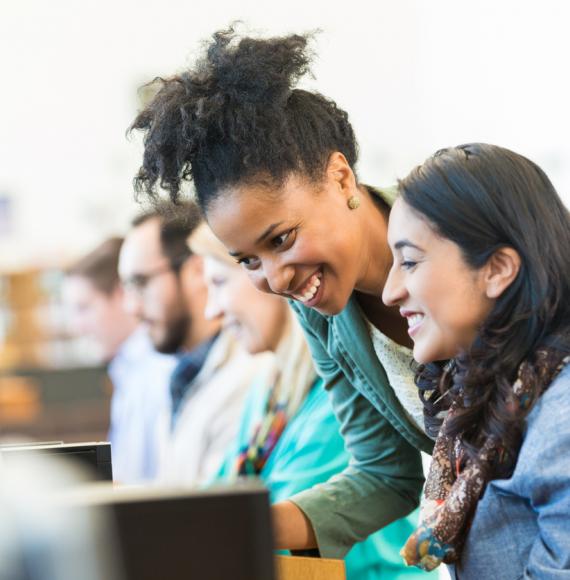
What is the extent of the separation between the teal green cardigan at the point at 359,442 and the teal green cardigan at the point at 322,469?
1.08 feet

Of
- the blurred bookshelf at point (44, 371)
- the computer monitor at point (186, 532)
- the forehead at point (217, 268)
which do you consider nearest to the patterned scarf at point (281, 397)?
the forehead at point (217, 268)

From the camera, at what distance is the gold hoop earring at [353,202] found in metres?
1.49

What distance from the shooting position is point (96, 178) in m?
6.28

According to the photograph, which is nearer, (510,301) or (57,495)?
(57,495)

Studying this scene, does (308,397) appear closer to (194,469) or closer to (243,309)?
(243,309)

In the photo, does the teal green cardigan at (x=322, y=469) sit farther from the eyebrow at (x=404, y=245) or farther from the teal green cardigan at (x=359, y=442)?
the eyebrow at (x=404, y=245)

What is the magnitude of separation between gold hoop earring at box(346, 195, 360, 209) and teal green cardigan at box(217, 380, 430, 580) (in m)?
0.71

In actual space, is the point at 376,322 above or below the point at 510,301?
below

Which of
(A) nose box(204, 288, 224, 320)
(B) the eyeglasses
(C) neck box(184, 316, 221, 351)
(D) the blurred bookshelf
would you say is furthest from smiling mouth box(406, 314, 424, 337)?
(D) the blurred bookshelf

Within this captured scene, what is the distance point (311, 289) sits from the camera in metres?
1.44

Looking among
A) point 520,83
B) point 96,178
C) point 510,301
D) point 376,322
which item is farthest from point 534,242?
point 96,178

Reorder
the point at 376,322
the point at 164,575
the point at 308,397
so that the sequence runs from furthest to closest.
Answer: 1. the point at 308,397
2. the point at 376,322
3. the point at 164,575

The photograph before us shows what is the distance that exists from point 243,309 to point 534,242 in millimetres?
1489

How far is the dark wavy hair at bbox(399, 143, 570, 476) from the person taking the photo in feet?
3.75
